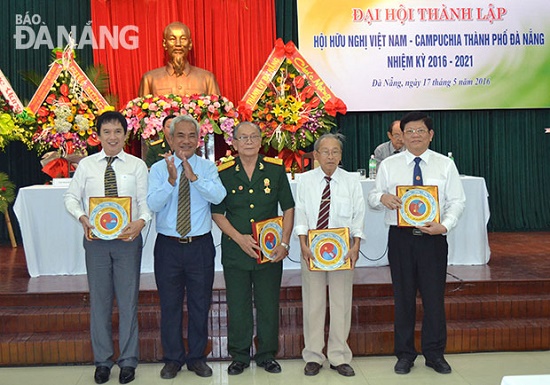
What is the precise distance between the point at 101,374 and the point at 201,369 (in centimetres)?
52

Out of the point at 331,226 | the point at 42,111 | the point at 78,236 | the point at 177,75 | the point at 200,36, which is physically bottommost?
the point at 78,236

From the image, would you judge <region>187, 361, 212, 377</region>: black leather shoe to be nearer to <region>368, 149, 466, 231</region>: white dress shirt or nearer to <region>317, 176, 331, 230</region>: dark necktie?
<region>317, 176, 331, 230</region>: dark necktie

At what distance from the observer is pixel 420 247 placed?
142 inches

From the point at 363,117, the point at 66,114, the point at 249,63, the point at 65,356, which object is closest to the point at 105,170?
the point at 65,356

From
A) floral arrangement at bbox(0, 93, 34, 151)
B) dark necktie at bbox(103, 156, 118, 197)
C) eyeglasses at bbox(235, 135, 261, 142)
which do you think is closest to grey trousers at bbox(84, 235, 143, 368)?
dark necktie at bbox(103, 156, 118, 197)

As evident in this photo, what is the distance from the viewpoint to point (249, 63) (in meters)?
7.16

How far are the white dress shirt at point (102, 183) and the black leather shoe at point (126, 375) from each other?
0.79m

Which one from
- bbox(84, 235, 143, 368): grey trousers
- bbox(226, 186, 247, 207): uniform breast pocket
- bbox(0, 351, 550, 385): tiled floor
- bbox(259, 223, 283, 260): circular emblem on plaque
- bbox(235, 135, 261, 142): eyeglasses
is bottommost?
bbox(0, 351, 550, 385): tiled floor

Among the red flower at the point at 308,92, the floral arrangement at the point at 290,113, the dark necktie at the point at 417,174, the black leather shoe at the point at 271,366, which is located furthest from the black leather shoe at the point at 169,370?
the red flower at the point at 308,92

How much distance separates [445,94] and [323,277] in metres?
4.07

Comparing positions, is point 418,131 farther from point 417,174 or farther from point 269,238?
point 269,238

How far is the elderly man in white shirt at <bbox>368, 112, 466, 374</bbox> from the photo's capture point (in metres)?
3.60

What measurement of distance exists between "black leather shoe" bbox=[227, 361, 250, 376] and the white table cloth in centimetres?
127

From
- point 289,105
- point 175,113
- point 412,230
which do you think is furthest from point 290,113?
point 412,230
